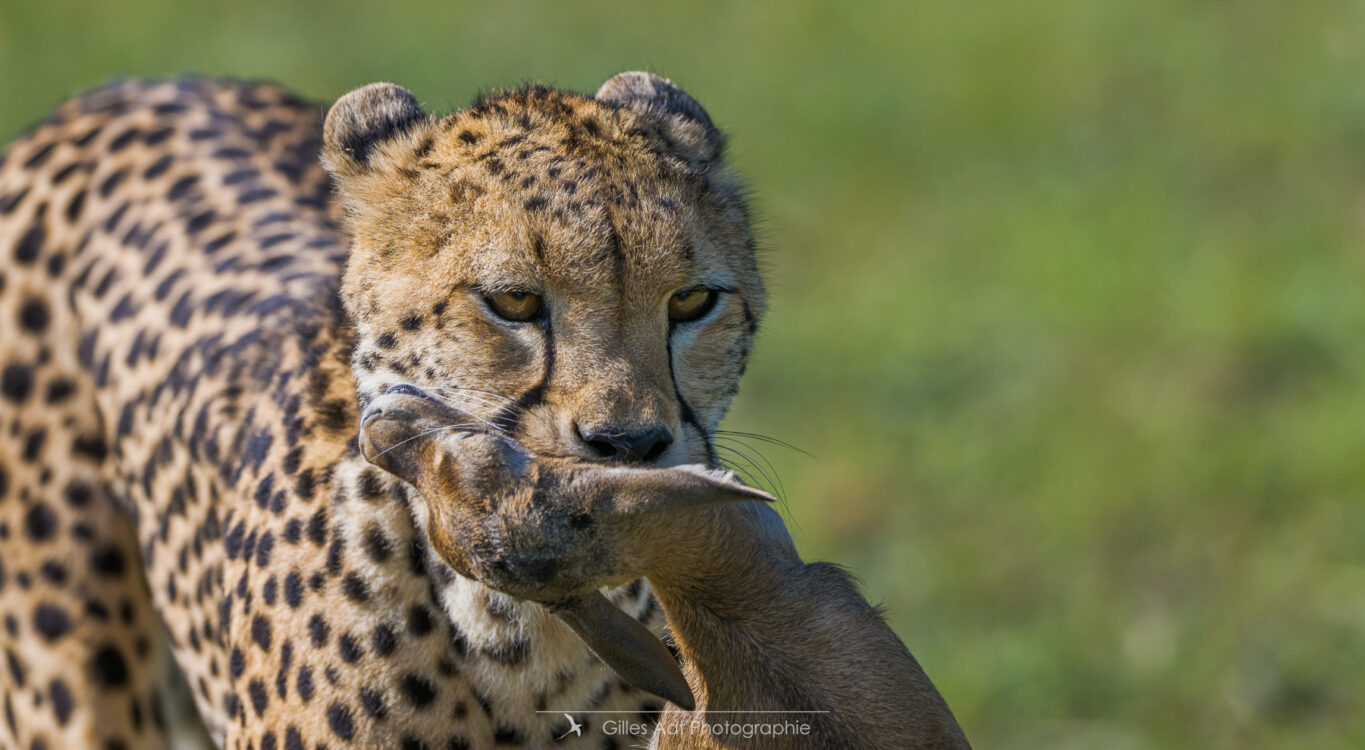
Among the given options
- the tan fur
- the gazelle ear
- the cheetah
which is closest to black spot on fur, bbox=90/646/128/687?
the cheetah

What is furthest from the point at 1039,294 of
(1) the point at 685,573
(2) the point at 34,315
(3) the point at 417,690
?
(1) the point at 685,573

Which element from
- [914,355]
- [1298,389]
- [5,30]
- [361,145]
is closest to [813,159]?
[914,355]

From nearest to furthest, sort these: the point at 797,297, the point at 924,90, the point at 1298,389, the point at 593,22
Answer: the point at 1298,389 → the point at 797,297 → the point at 924,90 → the point at 593,22

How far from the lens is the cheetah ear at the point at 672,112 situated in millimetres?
2508

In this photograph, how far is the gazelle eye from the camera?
90.2 inches

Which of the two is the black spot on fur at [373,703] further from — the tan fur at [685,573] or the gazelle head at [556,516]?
the gazelle head at [556,516]

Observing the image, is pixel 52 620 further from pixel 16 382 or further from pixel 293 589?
pixel 293 589

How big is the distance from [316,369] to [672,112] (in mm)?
659

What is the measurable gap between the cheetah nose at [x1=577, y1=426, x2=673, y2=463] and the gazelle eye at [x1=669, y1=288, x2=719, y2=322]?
0.87 feet

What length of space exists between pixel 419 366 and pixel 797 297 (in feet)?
12.3

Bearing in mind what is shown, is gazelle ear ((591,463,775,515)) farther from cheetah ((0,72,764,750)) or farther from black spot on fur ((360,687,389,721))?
black spot on fur ((360,687,389,721))

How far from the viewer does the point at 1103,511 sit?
4.68 m

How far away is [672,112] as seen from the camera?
2553mm

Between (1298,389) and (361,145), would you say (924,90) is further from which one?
(361,145)
